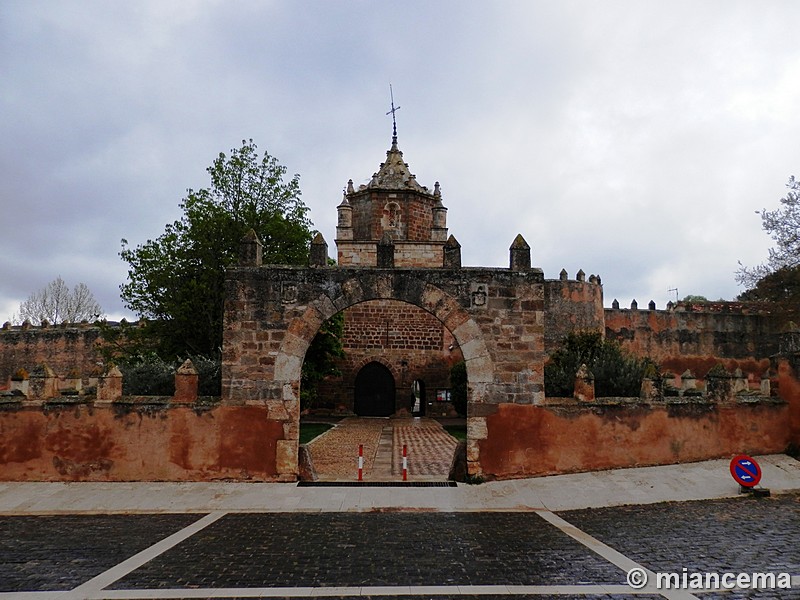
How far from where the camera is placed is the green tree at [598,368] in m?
13.2

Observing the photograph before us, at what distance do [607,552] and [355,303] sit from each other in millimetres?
5716

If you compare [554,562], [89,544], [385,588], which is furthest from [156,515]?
[554,562]

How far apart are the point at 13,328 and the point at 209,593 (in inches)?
1328

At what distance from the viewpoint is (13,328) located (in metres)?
33.1

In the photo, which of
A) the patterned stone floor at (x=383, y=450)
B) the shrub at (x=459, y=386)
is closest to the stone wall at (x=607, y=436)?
the patterned stone floor at (x=383, y=450)

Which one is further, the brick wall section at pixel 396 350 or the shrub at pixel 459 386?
the brick wall section at pixel 396 350

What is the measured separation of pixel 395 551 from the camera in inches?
276

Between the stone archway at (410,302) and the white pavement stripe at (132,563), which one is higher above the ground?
the stone archway at (410,302)

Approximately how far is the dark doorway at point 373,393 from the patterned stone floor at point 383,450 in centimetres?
240

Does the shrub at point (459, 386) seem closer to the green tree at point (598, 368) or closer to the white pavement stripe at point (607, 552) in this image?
the green tree at point (598, 368)

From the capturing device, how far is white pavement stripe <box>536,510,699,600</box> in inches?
222

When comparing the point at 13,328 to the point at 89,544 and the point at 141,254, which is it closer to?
the point at 141,254

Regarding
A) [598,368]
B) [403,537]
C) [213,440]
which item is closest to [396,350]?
[598,368]

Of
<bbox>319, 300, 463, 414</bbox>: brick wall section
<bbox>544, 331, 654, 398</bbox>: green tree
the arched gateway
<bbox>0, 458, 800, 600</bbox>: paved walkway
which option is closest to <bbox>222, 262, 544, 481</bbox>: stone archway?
the arched gateway
